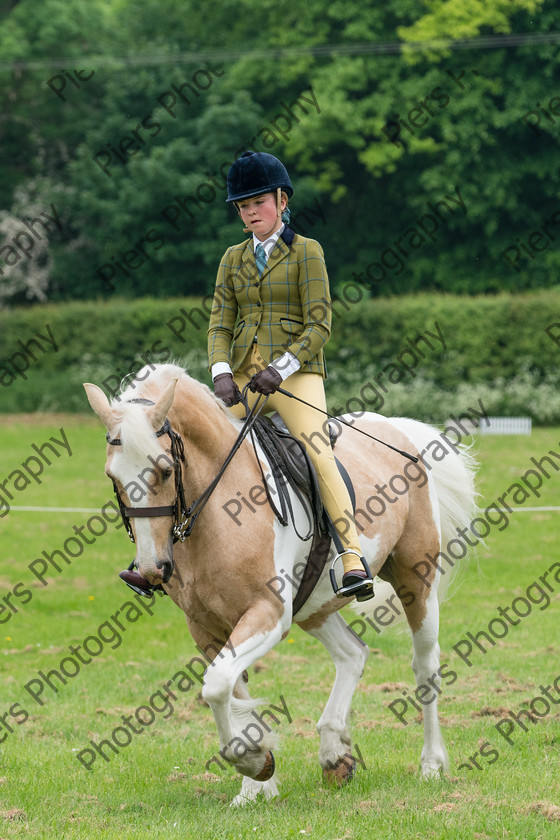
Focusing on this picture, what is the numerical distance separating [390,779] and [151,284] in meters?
32.3

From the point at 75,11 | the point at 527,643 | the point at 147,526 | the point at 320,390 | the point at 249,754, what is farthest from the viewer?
the point at 75,11

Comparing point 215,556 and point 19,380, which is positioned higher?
point 215,556

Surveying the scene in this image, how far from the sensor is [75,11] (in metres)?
40.1

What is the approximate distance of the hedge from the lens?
24.5 m

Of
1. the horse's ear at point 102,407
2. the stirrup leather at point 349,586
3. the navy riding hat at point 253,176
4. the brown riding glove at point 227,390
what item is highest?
the navy riding hat at point 253,176

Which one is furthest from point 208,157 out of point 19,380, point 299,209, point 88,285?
point 19,380

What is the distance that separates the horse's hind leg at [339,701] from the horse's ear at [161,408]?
6.85 feet

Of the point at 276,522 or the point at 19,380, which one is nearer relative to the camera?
the point at 276,522

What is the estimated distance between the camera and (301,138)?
1361 inches

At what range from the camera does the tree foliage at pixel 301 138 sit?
3278 cm

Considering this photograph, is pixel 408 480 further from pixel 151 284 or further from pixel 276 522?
pixel 151 284

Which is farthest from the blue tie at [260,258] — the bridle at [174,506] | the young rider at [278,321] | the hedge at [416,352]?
the hedge at [416,352]

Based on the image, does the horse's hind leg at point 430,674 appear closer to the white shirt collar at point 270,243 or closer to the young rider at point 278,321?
the young rider at point 278,321

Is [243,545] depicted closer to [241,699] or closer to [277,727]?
[241,699]
